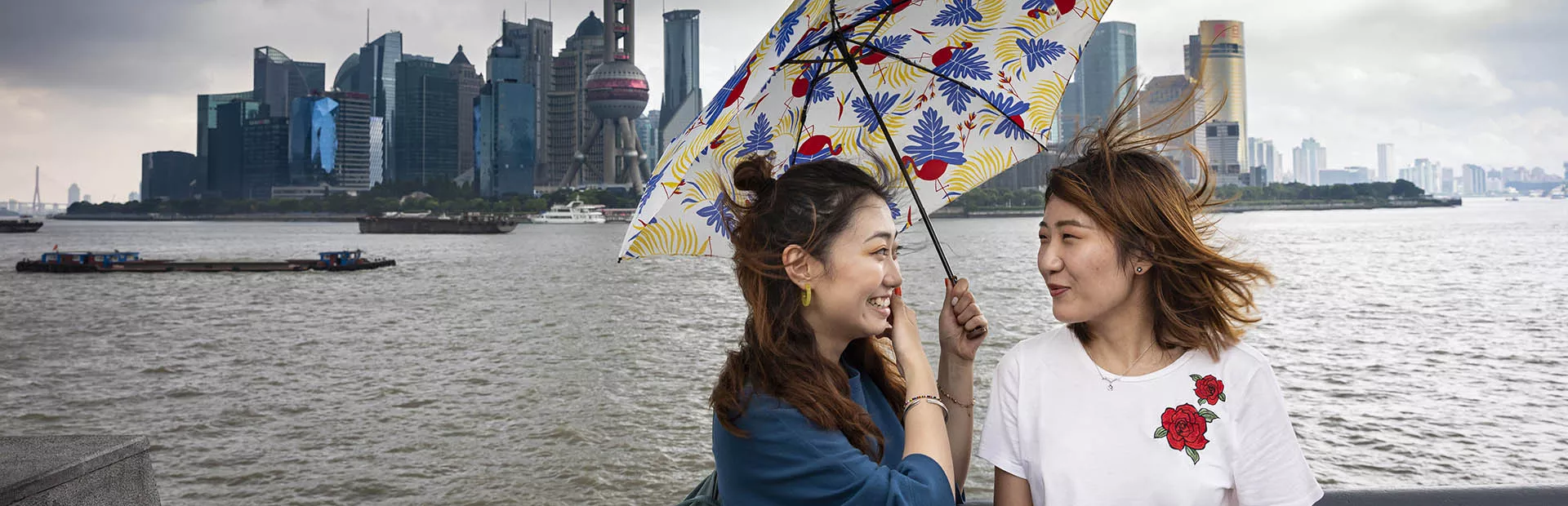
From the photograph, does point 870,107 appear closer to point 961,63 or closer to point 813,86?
point 813,86

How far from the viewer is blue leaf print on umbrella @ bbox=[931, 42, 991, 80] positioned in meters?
2.78

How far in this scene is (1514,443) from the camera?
1070 cm

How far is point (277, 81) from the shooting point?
514 feet

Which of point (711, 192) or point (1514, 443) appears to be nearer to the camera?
point (711, 192)

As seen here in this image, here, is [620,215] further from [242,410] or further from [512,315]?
[242,410]

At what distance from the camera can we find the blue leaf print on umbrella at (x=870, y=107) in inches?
110

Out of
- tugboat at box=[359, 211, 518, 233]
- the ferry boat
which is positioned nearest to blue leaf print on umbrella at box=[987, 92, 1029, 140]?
tugboat at box=[359, 211, 518, 233]

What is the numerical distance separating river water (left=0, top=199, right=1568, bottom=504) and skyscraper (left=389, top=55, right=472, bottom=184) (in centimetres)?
12955

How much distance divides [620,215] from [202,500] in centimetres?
10510

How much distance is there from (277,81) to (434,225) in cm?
8588

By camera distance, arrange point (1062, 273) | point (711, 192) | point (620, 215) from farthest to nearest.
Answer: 1. point (620, 215)
2. point (711, 192)
3. point (1062, 273)

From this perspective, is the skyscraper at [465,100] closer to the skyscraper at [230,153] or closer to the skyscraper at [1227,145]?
the skyscraper at [230,153]

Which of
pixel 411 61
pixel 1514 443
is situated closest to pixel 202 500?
pixel 1514 443

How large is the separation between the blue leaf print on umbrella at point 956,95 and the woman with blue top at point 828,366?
0.71 m
